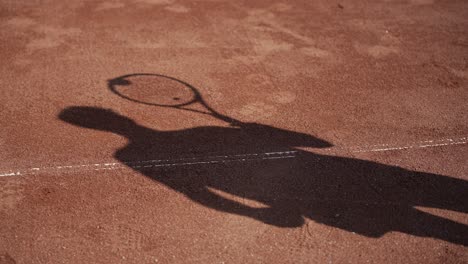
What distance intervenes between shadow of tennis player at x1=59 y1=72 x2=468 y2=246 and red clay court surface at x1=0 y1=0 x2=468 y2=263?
0.08 feet

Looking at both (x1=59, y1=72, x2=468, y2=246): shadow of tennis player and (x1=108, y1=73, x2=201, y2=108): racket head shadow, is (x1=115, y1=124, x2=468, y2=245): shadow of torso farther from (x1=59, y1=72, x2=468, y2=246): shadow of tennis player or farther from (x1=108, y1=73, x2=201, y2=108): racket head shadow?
(x1=108, y1=73, x2=201, y2=108): racket head shadow

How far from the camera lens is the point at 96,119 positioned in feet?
25.7

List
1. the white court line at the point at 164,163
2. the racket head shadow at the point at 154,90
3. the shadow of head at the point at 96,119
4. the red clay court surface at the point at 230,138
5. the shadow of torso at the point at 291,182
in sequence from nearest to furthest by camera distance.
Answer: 1. the red clay court surface at the point at 230,138
2. the shadow of torso at the point at 291,182
3. the white court line at the point at 164,163
4. the shadow of head at the point at 96,119
5. the racket head shadow at the point at 154,90

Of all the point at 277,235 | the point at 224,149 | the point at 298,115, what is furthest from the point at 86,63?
the point at 277,235

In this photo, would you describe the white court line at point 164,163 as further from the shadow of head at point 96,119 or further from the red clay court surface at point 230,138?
the shadow of head at point 96,119

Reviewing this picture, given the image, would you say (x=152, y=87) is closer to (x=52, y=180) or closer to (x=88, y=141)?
(x=88, y=141)

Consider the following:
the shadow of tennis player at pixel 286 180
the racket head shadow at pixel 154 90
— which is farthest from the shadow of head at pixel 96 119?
the racket head shadow at pixel 154 90

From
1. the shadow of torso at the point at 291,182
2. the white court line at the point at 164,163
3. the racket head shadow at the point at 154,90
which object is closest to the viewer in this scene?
the shadow of torso at the point at 291,182

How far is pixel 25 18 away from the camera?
11.2m

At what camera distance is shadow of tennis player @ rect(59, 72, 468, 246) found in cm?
620

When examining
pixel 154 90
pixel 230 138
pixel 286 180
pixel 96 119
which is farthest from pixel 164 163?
pixel 154 90

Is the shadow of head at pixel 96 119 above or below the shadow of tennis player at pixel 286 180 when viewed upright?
above

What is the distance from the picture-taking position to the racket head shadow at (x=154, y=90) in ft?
27.4

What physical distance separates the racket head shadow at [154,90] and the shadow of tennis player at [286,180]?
2.62 feet
